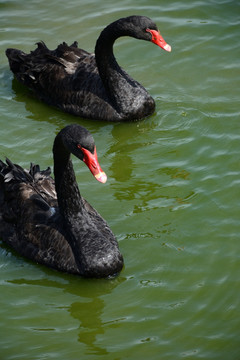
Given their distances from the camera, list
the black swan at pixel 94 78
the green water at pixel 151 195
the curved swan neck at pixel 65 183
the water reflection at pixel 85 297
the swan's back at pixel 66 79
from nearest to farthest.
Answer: the green water at pixel 151 195 < the water reflection at pixel 85 297 < the curved swan neck at pixel 65 183 < the black swan at pixel 94 78 < the swan's back at pixel 66 79

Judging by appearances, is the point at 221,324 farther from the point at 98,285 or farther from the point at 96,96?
the point at 96,96

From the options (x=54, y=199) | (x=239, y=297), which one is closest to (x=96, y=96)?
(x=54, y=199)

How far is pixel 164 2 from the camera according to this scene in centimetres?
1396

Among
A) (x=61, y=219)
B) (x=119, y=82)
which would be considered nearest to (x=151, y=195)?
(x=61, y=219)

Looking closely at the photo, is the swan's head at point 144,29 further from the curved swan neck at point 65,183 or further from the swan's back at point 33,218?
the curved swan neck at point 65,183

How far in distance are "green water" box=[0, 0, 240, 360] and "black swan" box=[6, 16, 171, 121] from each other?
224mm

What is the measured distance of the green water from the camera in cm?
755

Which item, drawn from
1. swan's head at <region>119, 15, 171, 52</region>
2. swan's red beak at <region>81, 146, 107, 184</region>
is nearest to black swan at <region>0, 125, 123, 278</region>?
swan's red beak at <region>81, 146, 107, 184</region>

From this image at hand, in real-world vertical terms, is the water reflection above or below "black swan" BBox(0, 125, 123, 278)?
below

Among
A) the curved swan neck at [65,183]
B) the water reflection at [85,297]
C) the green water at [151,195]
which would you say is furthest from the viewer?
the curved swan neck at [65,183]

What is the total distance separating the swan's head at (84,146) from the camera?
25.4 feet

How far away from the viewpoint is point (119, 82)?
Result: 11117 mm

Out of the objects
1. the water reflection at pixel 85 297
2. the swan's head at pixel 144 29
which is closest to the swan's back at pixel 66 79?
the swan's head at pixel 144 29

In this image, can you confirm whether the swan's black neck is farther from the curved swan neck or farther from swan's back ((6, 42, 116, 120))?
the curved swan neck
